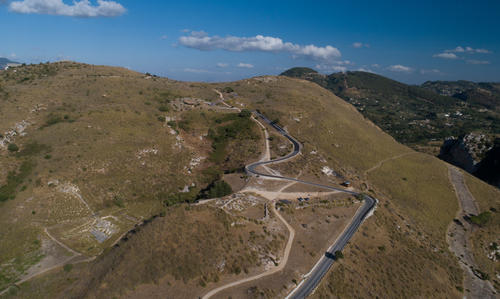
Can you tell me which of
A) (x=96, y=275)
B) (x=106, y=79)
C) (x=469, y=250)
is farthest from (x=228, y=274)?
(x=106, y=79)

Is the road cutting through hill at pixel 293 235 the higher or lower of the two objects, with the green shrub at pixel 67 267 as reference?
higher

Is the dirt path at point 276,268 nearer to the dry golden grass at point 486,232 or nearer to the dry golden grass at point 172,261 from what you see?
the dry golden grass at point 172,261

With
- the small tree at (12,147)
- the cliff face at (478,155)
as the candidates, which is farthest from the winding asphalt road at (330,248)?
the cliff face at (478,155)

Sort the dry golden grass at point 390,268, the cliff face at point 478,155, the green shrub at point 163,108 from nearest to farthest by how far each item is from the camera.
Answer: the dry golden grass at point 390,268
the green shrub at point 163,108
the cliff face at point 478,155

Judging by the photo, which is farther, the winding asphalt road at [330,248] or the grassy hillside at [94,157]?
the grassy hillside at [94,157]

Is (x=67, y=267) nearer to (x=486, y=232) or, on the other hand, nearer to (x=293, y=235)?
(x=293, y=235)

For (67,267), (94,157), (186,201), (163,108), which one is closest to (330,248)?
(186,201)

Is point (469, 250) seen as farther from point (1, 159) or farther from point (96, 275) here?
point (1, 159)
